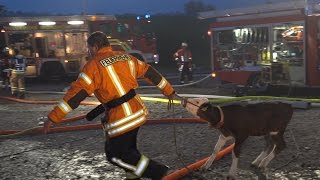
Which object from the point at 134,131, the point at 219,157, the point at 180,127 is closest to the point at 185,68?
the point at 180,127

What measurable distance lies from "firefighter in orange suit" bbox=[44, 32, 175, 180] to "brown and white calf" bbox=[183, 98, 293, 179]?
623mm

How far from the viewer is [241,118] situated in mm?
4434

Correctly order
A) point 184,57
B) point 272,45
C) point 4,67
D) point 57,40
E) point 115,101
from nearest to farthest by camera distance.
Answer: point 115,101, point 272,45, point 184,57, point 4,67, point 57,40

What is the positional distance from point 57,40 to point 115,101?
47.1ft

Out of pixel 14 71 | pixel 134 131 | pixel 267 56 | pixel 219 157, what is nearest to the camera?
pixel 134 131

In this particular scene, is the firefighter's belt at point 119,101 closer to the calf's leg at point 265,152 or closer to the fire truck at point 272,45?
the calf's leg at point 265,152

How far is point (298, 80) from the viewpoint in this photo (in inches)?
424

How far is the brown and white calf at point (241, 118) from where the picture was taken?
175 inches

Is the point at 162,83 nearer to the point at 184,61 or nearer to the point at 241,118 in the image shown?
the point at 241,118

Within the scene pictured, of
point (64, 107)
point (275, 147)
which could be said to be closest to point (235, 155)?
point (275, 147)

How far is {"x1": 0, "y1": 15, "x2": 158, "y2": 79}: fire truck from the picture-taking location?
17312 mm

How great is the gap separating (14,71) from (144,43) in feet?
21.6

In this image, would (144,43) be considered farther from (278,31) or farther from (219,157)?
(219,157)

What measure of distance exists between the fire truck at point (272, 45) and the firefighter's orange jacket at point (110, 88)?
23.5 ft
